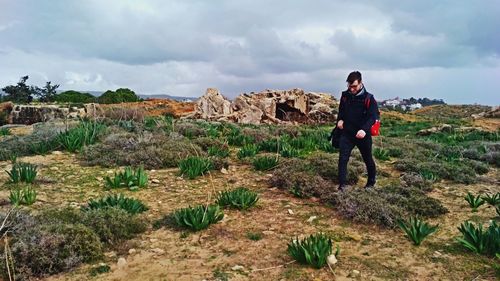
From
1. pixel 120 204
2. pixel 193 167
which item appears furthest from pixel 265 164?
pixel 120 204

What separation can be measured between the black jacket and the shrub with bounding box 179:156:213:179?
2.61 metres

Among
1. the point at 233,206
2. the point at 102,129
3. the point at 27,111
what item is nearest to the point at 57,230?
the point at 233,206

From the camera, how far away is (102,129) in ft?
35.8

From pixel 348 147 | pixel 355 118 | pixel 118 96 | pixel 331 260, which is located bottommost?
pixel 331 260

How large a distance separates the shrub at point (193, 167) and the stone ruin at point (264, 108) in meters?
14.4

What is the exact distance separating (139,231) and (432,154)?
883cm

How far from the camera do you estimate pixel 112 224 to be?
477 centimetres

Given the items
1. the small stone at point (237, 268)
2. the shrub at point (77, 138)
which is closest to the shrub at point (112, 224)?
the small stone at point (237, 268)

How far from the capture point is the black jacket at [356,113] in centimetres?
611

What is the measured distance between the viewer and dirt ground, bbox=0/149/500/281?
407 cm

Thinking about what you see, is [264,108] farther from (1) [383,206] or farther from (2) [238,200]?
(1) [383,206]

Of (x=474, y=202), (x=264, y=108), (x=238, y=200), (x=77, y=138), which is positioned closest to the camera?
(x=238, y=200)

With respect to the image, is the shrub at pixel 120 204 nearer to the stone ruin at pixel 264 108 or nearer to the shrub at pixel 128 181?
the shrub at pixel 128 181

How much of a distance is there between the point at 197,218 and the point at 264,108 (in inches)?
802
